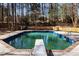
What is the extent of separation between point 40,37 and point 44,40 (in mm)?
77

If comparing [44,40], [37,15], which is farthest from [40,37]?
[37,15]

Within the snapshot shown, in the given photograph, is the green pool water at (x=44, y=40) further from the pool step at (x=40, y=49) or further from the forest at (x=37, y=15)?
the forest at (x=37, y=15)

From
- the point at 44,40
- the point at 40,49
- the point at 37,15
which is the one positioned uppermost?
the point at 37,15

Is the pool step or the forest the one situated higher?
the forest

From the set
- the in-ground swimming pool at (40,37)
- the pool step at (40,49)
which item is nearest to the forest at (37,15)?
the in-ground swimming pool at (40,37)

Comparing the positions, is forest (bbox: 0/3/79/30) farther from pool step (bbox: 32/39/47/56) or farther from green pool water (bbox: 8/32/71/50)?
Answer: pool step (bbox: 32/39/47/56)

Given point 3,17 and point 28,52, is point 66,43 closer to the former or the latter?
point 28,52

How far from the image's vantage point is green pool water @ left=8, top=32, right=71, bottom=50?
3859 millimetres

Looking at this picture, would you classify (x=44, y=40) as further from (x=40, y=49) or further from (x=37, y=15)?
(x=37, y=15)

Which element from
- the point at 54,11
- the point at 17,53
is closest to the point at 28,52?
the point at 17,53

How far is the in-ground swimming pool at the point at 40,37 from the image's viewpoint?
12.7 ft

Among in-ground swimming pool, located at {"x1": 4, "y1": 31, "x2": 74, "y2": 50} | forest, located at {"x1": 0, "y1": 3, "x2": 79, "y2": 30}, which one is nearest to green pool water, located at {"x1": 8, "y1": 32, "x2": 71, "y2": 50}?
in-ground swimming pool, located at {"x1": 4, "y1": 31, "x2": 74, "y2": 50}

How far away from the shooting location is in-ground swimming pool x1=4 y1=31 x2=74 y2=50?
386cm

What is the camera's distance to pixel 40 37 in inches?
152
